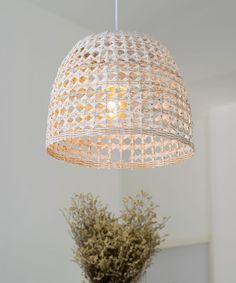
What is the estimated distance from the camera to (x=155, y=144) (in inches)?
58.6

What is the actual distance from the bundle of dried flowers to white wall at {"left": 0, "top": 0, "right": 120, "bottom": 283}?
79 centimetres

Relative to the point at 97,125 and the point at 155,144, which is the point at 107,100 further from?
the point at 155,144

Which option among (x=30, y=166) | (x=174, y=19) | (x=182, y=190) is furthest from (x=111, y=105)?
(x=182, y=190)

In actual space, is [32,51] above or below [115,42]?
above

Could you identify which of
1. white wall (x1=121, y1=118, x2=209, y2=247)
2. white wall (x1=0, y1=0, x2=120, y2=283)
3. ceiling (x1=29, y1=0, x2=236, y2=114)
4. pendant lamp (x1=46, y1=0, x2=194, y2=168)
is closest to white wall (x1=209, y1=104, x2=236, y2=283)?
white wall (x1=121, y1=118, x2=209, y2=247)

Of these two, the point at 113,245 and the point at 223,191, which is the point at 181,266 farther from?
the point at 113,245

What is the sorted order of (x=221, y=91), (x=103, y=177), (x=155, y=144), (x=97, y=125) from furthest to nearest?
(x=221, y=91) < (x=103, y=177) < (x=155, y=144) < (x=97, y=125)

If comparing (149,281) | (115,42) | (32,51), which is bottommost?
(149,281)

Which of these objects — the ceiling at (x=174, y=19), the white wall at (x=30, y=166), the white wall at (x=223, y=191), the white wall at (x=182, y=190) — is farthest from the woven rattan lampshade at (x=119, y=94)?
the white wall at (x=223, y=191)

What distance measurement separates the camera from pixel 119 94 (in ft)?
3.63

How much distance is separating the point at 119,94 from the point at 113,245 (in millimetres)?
527

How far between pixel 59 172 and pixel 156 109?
1.39 meters

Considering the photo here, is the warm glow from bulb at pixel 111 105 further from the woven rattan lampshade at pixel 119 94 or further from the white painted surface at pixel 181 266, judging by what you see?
the white painted surface at pixel 181 266

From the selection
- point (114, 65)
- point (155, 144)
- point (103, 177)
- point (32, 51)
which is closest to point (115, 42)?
point (114, 65)
